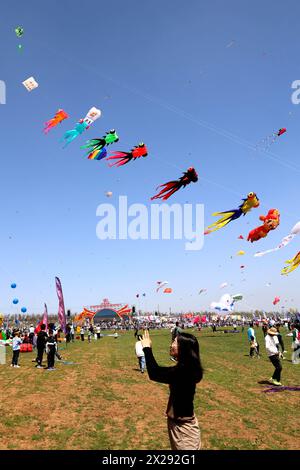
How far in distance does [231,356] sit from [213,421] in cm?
1299

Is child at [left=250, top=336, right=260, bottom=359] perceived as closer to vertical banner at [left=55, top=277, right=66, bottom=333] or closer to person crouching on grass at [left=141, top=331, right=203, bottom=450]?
vertical banner at [left=55, top=277, right=66, bottom=333]

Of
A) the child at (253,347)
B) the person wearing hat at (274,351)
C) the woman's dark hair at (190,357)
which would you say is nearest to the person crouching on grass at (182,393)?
the woman's dark hair at (190,357)

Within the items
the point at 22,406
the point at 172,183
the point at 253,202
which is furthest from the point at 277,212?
the point at 22,406

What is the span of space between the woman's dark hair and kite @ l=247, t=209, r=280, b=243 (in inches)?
556

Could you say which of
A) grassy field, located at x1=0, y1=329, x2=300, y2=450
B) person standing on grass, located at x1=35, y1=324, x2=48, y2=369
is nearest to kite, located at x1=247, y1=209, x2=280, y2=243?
grassy field, located at x1=0, y1=329, x2=300, y2=450

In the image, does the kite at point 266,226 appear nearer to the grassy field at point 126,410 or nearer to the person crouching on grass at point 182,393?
the grassy field at point 126,410

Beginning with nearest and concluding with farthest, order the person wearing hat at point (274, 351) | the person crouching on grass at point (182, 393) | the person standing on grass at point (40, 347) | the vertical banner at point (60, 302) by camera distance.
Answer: the person crouching on grass at point (182, 393) → the person wearing hat at point (274, 351) → the person standing on grass at point (40, 347) → the vertical banner at point (60, 302)

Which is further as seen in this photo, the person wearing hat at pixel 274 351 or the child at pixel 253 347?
the child at pixel 253 347

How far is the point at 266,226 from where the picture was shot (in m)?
17.5

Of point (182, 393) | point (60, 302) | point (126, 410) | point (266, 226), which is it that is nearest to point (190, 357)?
point (182, 393)

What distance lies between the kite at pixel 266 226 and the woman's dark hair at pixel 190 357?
14.1 m

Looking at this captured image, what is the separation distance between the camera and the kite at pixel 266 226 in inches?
690

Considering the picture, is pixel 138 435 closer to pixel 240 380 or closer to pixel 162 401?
pixel 162 401

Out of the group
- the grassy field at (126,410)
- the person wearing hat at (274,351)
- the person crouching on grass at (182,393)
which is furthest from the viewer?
the person wearing hat at (274,351)
